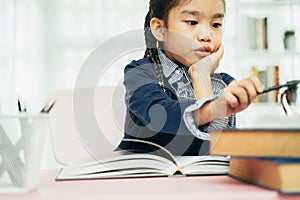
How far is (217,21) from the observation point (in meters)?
1.29

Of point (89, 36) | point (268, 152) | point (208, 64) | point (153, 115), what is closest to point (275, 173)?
point (268, 152)

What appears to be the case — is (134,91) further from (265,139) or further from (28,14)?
(28,14)

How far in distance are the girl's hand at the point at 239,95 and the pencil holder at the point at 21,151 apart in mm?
297

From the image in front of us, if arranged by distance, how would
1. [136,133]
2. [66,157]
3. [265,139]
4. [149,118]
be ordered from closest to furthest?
[265,139] → [149,118] → [136,133] → [66,157]

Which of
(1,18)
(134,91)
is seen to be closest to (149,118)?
(134,91)

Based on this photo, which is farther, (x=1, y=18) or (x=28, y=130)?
(x=1, y=18)

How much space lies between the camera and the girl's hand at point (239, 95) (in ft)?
2.19

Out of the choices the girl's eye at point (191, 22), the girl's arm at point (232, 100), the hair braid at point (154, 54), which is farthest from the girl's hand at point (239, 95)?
the girl's eye at point (191, 22)

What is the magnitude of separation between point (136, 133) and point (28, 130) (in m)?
0.70

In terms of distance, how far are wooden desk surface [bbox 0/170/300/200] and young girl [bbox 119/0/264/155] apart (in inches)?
11.8

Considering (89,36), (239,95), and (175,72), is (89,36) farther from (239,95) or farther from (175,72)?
(239,95)

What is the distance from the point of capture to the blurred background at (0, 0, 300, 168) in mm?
2982

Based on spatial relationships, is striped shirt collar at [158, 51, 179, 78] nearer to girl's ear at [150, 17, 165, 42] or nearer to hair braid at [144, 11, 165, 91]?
hair braid at [144, 11, 165, 91]

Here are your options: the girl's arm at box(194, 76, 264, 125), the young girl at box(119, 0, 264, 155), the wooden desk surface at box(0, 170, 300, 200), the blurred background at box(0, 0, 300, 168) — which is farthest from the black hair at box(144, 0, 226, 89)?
the blurred background at box(0, 0, 300, 168)
